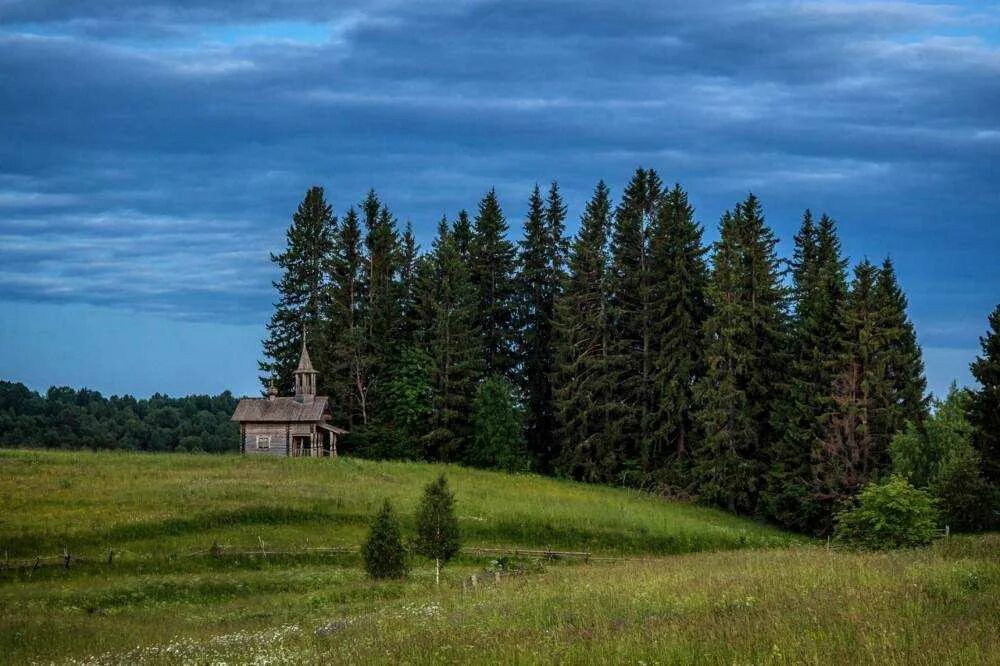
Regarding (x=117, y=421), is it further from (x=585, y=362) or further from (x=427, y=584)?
(x=427, y=584)

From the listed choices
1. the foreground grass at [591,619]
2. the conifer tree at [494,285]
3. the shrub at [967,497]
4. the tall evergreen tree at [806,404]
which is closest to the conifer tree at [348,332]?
the conifer tree at [494,285]

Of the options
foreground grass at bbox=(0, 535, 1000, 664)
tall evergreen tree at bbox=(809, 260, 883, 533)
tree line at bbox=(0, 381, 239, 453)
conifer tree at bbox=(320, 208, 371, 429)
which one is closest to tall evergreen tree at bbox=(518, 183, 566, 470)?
conifer tree at bbox=(320, 208, 371, 429)

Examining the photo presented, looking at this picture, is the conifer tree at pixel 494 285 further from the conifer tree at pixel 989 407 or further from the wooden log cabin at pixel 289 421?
the conifer tree at pixel 989 407

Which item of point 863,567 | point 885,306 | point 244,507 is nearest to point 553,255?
point 885,306

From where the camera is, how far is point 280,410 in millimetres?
79312

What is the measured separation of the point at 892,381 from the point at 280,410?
42.3 metres

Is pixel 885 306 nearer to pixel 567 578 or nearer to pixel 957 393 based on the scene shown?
pixel 957 393

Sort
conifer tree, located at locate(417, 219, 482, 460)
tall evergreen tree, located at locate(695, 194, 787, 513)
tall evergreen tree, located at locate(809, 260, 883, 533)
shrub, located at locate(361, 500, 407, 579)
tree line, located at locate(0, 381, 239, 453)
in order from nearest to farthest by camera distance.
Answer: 1. shrub, located at locate(361, 500, 407, 579)
2. tall evergreen tree, located at locate(809, 260, 883, 533)
3. tall evergreen tree, located at locate(695, 194, 787, 513)
4. conifer tree, located at locate(417, 219, 482, 460)
5. tree line, located at locate(0, 381, 239, 453)

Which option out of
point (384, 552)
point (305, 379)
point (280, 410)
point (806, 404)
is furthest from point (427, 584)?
point (305, 379)

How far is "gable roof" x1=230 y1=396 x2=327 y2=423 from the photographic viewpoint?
78688 millimetres

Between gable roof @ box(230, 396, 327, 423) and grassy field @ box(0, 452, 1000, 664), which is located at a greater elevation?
gable roof @ box(230, 396, 327, 423)

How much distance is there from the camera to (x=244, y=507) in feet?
165

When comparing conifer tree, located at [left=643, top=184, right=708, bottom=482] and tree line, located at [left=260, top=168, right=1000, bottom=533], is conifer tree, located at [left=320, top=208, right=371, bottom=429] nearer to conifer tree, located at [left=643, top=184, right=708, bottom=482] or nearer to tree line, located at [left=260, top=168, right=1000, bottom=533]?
tree line, located at [left=260, top=168, right=1000, bottom=533]

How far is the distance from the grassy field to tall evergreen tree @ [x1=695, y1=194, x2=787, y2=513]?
4913 mm
